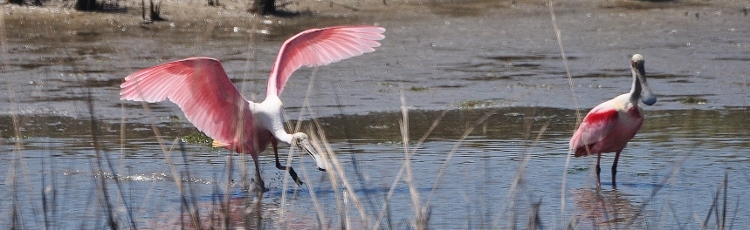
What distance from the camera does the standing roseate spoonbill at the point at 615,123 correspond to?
25.5 ft

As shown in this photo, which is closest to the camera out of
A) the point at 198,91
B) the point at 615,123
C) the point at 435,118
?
the point at 198,91

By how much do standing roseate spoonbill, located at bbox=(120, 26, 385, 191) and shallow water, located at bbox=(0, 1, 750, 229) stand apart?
221 millimetres

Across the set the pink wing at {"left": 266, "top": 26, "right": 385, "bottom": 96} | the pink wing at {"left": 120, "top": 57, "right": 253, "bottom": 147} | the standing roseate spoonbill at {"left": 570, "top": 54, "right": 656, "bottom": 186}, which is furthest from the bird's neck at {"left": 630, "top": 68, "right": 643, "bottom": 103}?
the pink wing at {"left": 120, "top": 57, "right": 253, "bottom": 147}

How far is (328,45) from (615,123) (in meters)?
1.70

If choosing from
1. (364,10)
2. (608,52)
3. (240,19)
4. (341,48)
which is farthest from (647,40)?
(341,48)

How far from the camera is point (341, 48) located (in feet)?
26.0

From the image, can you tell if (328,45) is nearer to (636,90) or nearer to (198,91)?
(198,91)

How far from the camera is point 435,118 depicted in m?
10.2

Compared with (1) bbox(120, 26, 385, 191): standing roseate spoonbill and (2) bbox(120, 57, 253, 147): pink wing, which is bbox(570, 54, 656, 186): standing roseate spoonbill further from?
(2) bbox(120, 57, 253, 147): pink wing

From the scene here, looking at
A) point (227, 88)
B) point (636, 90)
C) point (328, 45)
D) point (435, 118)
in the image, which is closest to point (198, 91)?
point (227, 88)

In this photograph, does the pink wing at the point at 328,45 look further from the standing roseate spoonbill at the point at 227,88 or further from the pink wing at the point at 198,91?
the pink wing at the point at 198,91

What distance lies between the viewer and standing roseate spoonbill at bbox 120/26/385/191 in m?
7.22

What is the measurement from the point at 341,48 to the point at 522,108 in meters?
3.04

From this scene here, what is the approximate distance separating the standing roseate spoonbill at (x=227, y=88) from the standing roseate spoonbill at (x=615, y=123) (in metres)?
1.30
